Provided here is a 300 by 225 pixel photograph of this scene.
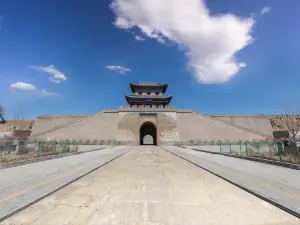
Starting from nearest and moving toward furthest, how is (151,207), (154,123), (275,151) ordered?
1. (151,207)
2. (275,151)
3. (154,123)

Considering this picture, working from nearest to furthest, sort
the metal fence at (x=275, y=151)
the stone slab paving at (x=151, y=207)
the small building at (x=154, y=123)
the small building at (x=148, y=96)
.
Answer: the stone slab paving at (x=151, y=207), the metal fence at (x=275, y=151), the small building at (x=154, y=123), the small building at (x=148, y=96)

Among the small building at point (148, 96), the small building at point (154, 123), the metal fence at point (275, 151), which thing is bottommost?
the metal fence at point (275, 151)

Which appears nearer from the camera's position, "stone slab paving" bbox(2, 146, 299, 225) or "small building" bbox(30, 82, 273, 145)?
"stone slab paving" bbox(2, 146, 299, 225)

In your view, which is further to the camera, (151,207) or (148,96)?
(148,96)

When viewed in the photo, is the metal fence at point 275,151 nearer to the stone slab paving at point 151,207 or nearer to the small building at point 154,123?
the stone slab paving at point 151,207

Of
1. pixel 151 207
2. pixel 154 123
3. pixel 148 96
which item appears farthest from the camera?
pixel 148 96

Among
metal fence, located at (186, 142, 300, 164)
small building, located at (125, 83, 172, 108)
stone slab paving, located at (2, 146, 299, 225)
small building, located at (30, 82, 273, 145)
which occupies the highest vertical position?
small building, located at (125, 83, 172, 108)

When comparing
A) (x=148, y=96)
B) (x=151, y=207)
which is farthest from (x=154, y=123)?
(x=151, y=207)

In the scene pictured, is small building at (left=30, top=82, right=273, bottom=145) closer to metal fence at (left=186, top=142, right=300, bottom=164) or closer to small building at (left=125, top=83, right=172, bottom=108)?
small building at (left=125, top=83, right=172, bottom=108)

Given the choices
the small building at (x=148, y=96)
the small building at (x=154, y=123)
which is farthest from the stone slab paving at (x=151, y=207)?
the small building at (x=148, y=96)

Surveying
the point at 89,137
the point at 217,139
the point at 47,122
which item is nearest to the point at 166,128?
the point at 217,139

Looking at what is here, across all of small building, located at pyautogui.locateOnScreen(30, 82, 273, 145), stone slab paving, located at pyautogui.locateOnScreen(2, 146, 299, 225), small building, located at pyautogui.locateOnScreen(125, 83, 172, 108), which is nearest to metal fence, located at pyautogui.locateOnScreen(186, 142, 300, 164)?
stone slab paving, located at pyautogui.locateOnScreen(2, 146, 299, 225)

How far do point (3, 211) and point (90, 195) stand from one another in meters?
1.57

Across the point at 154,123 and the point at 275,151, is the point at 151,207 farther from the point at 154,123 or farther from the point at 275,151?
the point at 154,123
